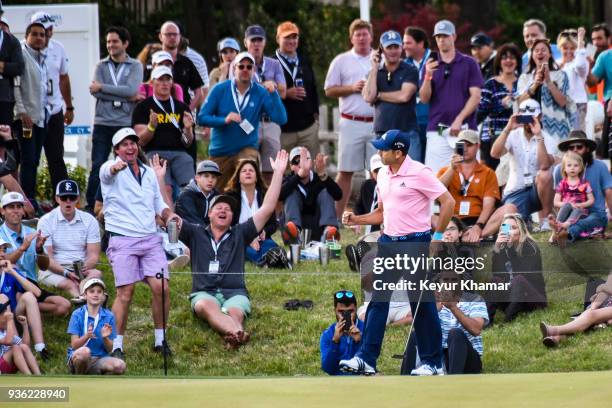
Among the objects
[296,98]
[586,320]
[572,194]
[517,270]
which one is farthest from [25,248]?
[572,194]

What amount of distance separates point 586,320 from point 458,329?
1.63 meters

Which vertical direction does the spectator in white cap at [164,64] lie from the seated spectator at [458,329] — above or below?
above

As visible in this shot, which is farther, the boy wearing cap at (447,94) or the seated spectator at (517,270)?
the boy wearing cap at (447,94)

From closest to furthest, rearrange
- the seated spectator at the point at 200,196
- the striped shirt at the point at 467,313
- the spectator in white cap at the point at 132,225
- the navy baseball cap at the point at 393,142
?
the navy baseball cap at the point at 393,142 → the striped shirt at the point at 467,313 → the spectator in white cap at the point at 132,225 → the seated spectator at the point at 200,196

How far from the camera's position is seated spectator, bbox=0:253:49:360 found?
43.9 ft

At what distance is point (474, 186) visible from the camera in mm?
15570

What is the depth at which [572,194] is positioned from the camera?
15.4 metres

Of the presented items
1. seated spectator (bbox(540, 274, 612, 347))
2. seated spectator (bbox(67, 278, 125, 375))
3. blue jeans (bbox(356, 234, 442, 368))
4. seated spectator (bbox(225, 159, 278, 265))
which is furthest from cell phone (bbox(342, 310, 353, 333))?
seated spectator (bbox(225, 159, 278, 265))

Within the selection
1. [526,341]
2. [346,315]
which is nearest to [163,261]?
[346,315]

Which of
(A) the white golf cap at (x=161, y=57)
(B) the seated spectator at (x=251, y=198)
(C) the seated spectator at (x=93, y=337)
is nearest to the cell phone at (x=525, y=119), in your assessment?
(B) the seated spectator at (x=251, y=198)

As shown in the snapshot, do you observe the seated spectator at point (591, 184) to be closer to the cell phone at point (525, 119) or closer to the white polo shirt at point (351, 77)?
the cell phone at point (525, 119)

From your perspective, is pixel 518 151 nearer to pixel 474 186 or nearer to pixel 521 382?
pixel 474 186

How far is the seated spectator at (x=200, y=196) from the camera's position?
1521 centimetres

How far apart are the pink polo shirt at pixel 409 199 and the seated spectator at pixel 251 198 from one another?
11.6ft
